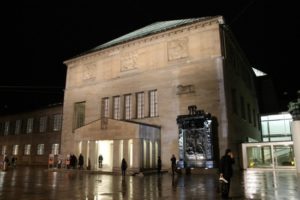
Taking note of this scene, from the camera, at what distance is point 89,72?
34.9m

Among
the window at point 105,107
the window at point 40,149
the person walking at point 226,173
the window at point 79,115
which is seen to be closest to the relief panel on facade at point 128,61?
the window at point 105,107

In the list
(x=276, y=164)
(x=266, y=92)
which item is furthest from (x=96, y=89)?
(x=266, y=92)

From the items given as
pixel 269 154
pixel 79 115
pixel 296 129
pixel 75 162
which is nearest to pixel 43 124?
pixel 79 115

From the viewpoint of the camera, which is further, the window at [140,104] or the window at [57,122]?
the window at [57,122]

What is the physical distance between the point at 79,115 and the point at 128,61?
10.4 meters

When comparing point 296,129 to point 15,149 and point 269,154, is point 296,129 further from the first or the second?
point 15,149

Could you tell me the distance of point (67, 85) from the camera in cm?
3700

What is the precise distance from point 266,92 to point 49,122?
37.1m

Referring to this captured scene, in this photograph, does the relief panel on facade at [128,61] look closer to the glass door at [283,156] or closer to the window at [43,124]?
the glass door at [283,156]

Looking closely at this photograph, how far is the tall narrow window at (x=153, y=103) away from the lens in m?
28.4

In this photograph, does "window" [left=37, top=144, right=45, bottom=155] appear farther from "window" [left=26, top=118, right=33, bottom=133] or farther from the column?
the column

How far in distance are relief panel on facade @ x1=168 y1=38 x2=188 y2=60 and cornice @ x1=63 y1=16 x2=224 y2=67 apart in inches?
36.3

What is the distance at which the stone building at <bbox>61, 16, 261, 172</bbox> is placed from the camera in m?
24.5

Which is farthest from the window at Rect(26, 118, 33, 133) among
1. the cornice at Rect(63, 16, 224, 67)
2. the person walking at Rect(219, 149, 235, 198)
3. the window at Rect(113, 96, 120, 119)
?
the person walking at Rect(219, 149, 235, 198)
